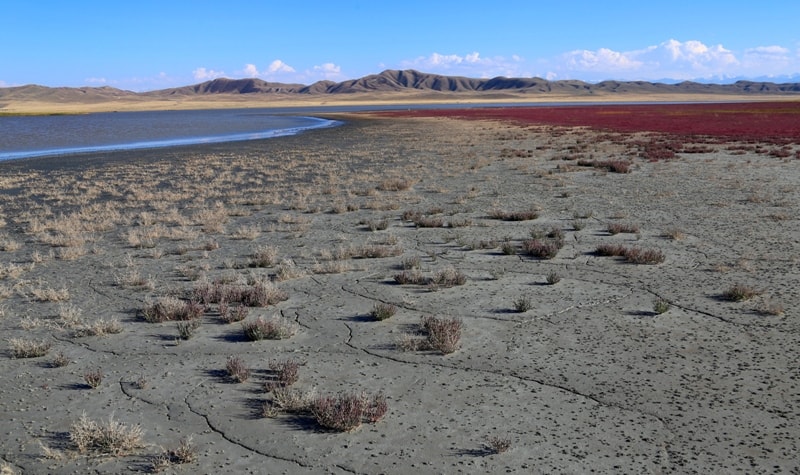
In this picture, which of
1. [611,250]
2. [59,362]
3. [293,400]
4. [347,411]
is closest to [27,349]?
[59,362]

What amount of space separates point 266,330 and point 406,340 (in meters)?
1.64

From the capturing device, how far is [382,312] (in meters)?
8.09

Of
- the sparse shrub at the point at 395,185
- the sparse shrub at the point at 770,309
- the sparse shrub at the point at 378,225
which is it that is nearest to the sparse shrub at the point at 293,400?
the sparse shrub at the point at 770,309

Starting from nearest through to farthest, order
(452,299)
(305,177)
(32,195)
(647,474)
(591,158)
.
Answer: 1. (647,474)
2. (452,299)
3. (32,195)
4. (305,177)
5. (591,158)

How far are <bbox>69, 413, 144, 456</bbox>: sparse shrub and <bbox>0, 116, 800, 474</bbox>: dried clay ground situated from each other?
0.03 meters

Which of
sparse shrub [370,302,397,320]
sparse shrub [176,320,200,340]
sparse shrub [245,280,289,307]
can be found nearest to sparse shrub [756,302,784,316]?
sparse shrub [370,302,397,320]

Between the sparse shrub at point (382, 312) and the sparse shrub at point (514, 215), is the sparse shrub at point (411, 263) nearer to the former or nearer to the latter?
the sparse shrub at point (382, 312)

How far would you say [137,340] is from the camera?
7570 mm

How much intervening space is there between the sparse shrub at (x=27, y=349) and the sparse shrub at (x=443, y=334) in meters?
4.26

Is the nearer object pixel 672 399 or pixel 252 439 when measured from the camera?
pixel 252 439

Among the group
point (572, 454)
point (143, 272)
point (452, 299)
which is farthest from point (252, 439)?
point (143, 272)

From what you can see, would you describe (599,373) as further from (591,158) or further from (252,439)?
(591,158)

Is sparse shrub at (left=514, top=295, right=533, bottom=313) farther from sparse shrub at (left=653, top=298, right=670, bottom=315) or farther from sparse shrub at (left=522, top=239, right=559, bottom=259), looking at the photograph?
sparse shrub at (left=522, top=239, right=559, bottom=259)

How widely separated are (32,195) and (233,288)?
53.3 ft
